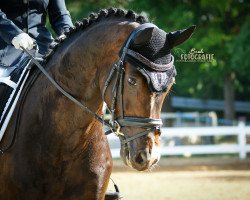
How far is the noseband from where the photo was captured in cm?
387

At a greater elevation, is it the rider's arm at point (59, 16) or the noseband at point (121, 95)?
the rider's arm at point (59, 16)

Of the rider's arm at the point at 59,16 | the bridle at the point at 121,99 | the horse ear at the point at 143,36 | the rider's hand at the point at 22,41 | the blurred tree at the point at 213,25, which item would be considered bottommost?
the bridle at the point at 121,99

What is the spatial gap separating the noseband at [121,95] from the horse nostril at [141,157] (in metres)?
0.12

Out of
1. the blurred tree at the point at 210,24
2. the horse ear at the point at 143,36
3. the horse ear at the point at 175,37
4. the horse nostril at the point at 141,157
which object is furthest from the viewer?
the blurred tree at the point at 210,24

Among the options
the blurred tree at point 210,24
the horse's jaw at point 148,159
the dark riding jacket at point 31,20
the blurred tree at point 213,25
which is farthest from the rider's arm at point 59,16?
the blurred tree at point 213,25

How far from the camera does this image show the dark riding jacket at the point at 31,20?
4.93 meters

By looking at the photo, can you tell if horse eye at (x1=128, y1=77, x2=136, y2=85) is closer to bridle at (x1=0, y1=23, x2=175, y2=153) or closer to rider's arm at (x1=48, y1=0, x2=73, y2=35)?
bridle at (x1=0, y1=23, x2=175, y2=153)

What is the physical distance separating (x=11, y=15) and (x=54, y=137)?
4.18ft

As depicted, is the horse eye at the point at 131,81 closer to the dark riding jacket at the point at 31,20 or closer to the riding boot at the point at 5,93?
the riding boot at the point at 5,93

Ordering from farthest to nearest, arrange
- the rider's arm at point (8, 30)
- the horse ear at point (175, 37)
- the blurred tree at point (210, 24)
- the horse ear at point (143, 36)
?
the blurred tree at point (210, 24) < the rider's arm at point (8, 30) < the horse ear at point (175, 37) < the horse ear at point (143, 36)

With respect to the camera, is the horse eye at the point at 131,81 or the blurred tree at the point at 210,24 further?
the blurred tree at the point at 210,24

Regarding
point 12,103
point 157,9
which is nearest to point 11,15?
point 12,103

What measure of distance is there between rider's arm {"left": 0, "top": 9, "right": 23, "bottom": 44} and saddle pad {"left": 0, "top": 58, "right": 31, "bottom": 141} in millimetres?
242

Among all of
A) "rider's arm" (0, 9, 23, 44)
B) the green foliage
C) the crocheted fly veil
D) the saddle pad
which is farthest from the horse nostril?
the green foliage
